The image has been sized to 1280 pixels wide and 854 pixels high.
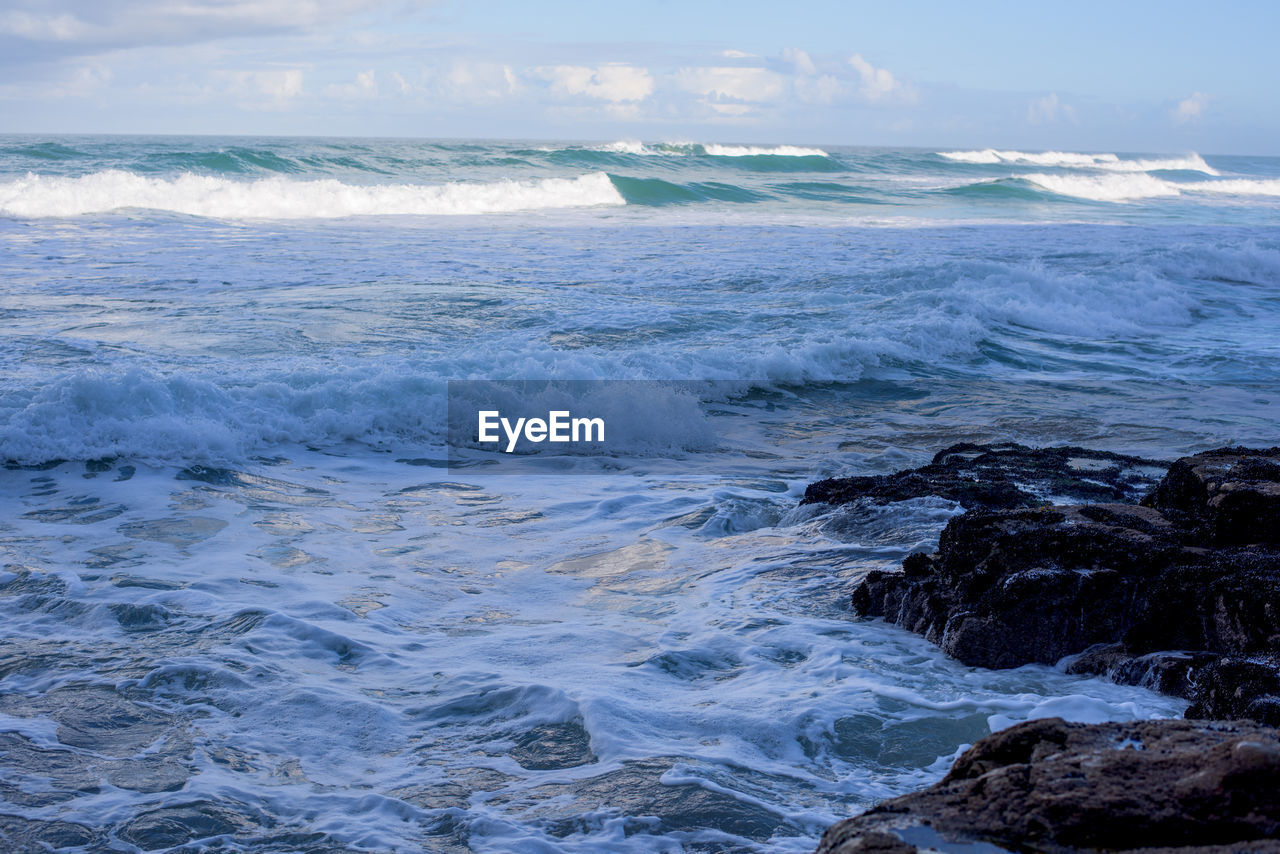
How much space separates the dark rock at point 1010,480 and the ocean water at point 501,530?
23cm

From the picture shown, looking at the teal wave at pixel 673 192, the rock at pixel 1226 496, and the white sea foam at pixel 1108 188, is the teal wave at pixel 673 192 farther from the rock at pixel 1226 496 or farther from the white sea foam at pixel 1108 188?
the rock at pixel 1226 496

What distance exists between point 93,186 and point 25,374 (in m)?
17.3

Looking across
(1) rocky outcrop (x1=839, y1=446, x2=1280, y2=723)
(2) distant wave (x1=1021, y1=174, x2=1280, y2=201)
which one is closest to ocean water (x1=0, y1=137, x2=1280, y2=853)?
(1) rocky outcrop (x1=839, y1=446, x2=1280, y2=723)

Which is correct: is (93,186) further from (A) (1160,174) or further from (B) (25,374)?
(A) (1160,174)

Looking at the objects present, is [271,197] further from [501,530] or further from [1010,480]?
[1010,480]

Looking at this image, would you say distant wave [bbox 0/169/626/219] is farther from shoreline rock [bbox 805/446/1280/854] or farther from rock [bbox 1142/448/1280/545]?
rock [bbox 1142/448/1280/545]

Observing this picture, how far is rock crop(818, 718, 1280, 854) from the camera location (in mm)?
1630

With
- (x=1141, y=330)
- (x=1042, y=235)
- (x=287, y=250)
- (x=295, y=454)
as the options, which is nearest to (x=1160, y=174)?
(x=1042, y=235)

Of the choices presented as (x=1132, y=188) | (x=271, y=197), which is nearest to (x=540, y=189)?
(x=271, y=197)

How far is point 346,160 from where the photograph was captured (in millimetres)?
33156

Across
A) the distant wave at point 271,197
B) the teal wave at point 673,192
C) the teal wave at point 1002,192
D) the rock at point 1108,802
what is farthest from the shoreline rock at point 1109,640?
the teal wave at point 1002,192

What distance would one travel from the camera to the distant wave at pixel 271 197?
21078 millimetres

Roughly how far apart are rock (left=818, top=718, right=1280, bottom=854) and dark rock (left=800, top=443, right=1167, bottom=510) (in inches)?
132

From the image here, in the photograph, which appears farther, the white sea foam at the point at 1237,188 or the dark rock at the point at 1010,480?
the white sea foam at the point at 1237,188
